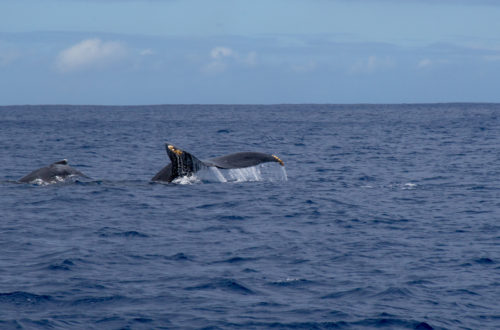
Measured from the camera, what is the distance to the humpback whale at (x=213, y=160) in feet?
56.5

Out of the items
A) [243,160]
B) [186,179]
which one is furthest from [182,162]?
[186,179]

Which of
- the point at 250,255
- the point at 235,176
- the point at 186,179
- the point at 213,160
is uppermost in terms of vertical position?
the point at 213,160

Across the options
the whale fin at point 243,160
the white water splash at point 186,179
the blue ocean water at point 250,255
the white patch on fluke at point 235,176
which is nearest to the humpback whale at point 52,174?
the blue ocean water at point 250,255

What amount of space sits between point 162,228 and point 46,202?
4604 millimetres

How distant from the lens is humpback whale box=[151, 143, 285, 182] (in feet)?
56.5

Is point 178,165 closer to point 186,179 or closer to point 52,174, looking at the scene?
point 186,179

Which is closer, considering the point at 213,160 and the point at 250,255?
the point at 250,255

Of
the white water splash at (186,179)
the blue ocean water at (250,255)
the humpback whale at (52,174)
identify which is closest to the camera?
the blue ocean water at (250,255)

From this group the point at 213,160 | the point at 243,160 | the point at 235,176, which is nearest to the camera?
the point at 243,160

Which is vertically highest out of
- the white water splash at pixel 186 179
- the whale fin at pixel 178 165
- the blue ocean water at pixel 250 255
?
the whale fin at pixel 178 165

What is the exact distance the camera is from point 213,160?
58.9 ft

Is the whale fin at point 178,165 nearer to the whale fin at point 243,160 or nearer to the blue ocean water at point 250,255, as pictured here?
the blue ocean water at point 250,255

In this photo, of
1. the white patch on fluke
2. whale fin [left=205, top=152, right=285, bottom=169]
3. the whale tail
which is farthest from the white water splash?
whale fin [left=205, top=152, right=285, bottom=169]

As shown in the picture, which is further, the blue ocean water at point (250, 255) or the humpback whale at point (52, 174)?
the humpback whale at point (52, 174)
